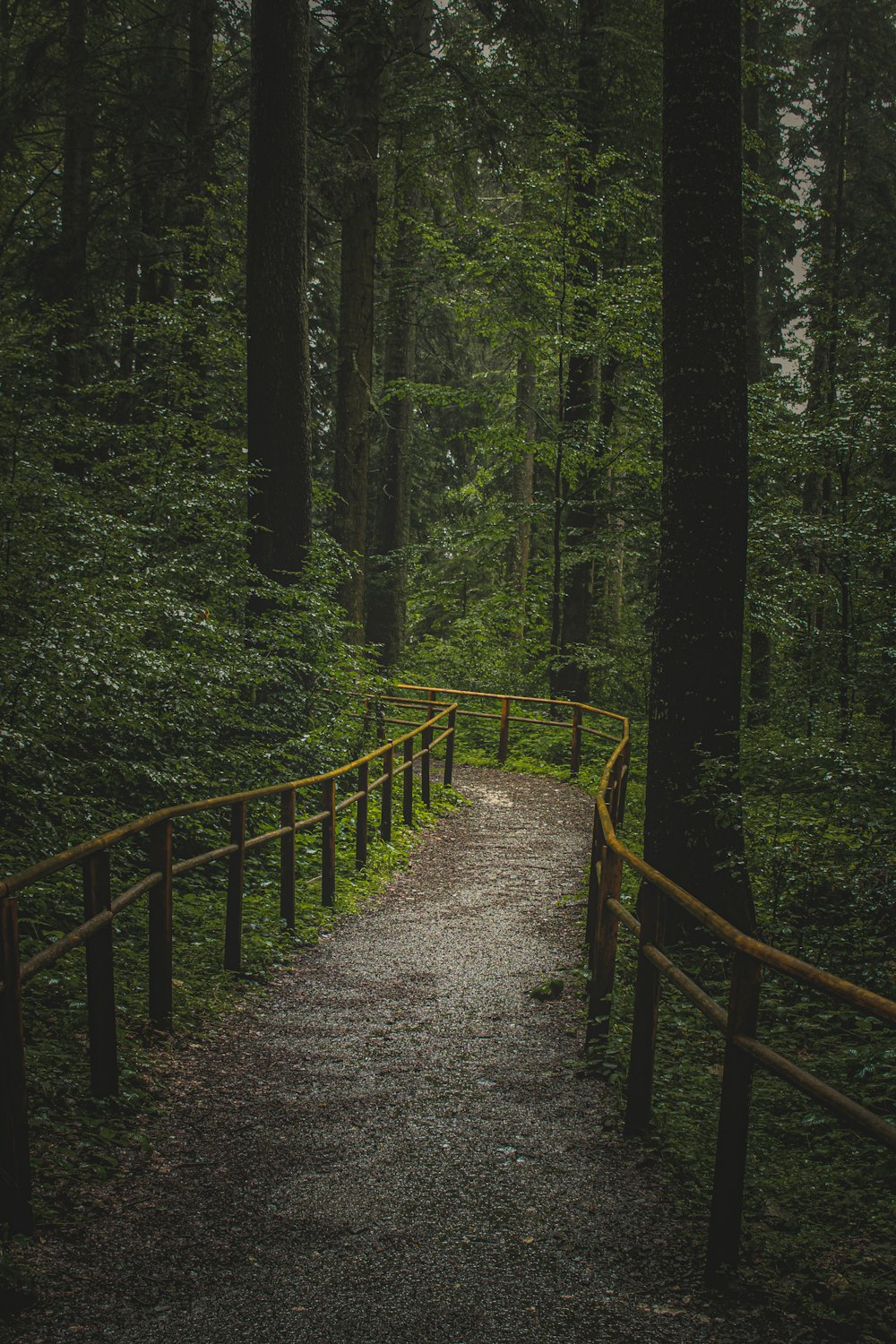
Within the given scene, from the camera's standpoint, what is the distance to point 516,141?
13.3 m

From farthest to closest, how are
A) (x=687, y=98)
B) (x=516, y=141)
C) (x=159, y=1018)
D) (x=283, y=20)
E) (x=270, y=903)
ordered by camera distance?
(x=516, y=141)
(x=283, y=20)
(x=270, y=903)
(x=687, y=98)
(x=159, y=1018)

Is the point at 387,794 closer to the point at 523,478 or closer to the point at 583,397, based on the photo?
the point at 583,397

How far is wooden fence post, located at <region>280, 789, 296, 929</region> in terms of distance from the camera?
6.63 m

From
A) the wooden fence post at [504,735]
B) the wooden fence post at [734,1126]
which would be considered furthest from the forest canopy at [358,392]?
the wooden fence post at [734,1126]

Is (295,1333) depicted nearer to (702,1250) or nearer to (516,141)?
(702,1250)

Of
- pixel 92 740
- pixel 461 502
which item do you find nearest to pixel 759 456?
pixel 92 740

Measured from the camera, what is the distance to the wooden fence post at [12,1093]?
2.86 meters

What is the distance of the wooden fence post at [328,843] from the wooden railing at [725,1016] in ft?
9.50

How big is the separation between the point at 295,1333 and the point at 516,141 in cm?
1438

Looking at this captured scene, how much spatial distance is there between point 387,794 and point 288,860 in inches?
107

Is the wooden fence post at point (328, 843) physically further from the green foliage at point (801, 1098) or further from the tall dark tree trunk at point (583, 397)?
the tall dark tree trunk at point (583, 397)

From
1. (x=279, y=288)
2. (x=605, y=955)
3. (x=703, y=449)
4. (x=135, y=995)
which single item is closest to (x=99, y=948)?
(x=135, y=995)

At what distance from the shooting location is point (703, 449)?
585 cm

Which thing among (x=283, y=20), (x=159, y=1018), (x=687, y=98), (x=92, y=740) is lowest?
(x=159, y=1018)
